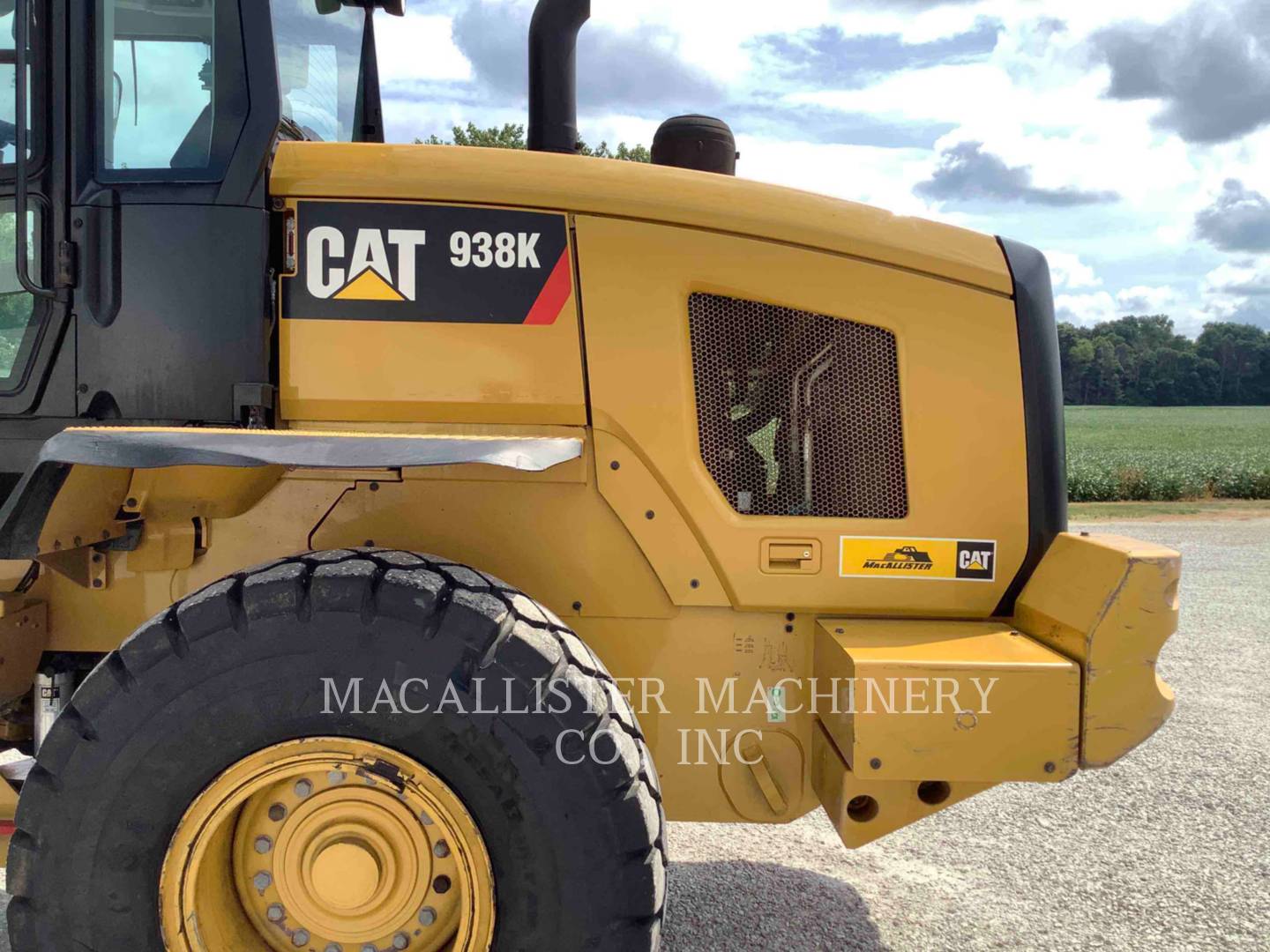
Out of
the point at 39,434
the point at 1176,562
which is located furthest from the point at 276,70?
the point at 1176,562

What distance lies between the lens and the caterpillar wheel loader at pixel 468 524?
1991mm

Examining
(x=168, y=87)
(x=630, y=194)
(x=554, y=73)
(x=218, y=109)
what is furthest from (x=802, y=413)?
(x=168, y=87)

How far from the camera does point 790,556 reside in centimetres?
252

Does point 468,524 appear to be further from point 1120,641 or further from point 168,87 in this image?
point 1120,641

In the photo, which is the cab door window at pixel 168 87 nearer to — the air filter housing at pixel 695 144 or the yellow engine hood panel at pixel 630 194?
the yellow engine hood panel at pixel 630 194

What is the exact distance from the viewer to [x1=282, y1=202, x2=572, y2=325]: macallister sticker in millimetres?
2406

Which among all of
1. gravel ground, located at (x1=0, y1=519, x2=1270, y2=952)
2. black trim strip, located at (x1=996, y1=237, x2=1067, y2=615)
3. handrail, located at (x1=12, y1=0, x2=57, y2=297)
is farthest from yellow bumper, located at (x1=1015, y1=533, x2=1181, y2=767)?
handrail, located at (x1=12, y1=0, x2=57, y2=297)

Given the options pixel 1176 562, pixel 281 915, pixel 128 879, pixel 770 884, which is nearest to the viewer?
pixel 128 879

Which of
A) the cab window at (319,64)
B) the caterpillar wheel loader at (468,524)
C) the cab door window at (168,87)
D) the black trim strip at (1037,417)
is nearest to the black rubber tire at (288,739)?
the caterpillar wheel loader at (468,524)

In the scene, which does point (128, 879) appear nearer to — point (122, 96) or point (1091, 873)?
point (122, 96)

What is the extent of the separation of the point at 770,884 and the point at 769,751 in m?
0.95

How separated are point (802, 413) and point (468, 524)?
0.97 metres

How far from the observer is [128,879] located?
78.3 inches

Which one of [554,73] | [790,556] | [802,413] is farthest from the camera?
[554,73]
